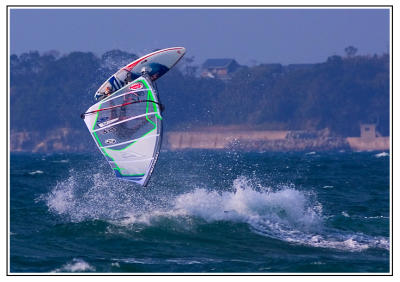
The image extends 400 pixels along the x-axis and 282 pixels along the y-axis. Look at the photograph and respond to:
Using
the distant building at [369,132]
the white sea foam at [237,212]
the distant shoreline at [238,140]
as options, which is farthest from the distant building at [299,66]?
the white sea foam at [237,212]

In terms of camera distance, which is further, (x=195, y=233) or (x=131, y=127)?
(x=195, y=233)

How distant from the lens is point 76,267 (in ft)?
42.1

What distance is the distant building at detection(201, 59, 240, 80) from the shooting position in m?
140

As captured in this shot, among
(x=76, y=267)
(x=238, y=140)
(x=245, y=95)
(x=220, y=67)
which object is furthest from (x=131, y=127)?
(x=220, y=67)

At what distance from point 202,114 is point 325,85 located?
3130 cm

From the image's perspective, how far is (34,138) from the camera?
400 ft

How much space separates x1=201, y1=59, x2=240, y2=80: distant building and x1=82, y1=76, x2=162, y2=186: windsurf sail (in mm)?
123617

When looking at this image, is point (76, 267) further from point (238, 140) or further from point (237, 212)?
point (238, 140)

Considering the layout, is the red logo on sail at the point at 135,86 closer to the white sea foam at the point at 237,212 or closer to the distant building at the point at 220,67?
the white sea foam at the point at 237,212

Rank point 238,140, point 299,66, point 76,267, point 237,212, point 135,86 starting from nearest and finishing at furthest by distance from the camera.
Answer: point 76,267 < point 135,86 < point 237,212 < point 238,140 < point 299,66

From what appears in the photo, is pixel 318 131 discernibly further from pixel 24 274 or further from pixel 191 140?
pixel 24 274

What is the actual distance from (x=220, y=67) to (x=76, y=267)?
430 ft

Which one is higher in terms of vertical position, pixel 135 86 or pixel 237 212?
pixel 135 86

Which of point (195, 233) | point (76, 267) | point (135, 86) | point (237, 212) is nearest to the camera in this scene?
point (76, 267)
